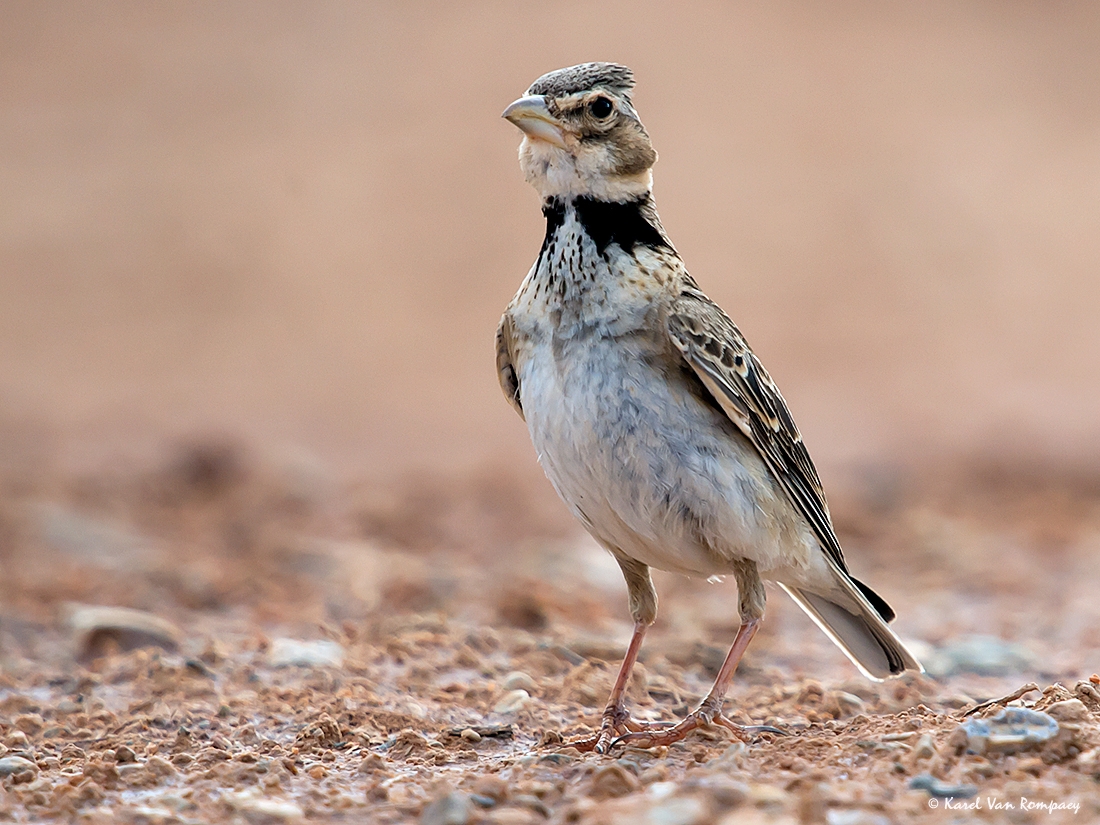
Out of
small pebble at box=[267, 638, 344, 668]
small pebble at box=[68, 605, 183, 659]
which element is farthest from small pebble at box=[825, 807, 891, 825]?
small pebble at box=[68, 605, 183, 659]

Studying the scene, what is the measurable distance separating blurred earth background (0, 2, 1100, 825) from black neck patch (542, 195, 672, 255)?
1.99m

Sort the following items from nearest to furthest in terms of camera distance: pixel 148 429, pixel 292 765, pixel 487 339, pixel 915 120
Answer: pixel 292 765, pixel 148 429, pixel 487 339, pixel 915 120

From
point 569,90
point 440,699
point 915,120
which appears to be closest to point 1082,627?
point 440,699

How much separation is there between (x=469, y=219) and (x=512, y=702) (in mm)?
17925

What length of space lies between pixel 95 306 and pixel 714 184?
36.5 feet

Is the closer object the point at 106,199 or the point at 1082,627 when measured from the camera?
the point at 1082,627

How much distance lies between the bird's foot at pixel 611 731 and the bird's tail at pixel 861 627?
3.24ft

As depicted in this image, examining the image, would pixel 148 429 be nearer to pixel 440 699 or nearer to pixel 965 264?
pixel 440 699

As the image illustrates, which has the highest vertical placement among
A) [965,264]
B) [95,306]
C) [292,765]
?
[965,264]

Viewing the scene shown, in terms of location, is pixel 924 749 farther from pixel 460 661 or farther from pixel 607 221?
pixel 460 661

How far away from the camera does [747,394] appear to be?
579 cm

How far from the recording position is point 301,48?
1182 inches

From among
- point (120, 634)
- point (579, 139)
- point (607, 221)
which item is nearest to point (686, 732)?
point (607, 221)

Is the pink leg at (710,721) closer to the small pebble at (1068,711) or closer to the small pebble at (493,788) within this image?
the small pebble at (493,788)
